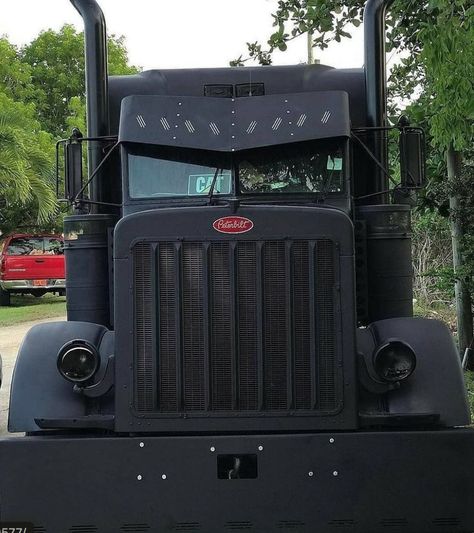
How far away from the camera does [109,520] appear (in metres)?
4.25

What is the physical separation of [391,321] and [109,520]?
1928 mm

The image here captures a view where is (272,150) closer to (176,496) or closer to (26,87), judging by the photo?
(176,496)

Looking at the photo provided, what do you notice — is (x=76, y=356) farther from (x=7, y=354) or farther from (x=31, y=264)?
(x=31, y=264)

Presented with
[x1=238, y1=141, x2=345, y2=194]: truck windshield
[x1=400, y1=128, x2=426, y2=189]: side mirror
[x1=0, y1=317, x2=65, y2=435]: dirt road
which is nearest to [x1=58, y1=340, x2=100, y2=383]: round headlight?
[x1=238, y1=141, x2=345, y2=194]: truck windshield

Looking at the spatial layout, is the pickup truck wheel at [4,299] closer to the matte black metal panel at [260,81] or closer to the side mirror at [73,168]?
the matte black metal panel at [260,81]

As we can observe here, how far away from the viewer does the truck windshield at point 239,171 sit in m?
5.52

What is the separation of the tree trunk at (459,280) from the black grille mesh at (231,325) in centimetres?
582

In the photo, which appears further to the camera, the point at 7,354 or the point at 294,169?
the point at 7,354

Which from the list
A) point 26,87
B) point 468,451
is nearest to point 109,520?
point 468,451

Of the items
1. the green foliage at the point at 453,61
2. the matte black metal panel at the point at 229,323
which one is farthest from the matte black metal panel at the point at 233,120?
the matte black metal panel at the point at 229,323

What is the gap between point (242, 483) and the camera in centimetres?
423

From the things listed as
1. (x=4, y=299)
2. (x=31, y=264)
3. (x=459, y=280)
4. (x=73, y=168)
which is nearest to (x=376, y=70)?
(x=73, y=168)

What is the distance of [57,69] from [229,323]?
106ft

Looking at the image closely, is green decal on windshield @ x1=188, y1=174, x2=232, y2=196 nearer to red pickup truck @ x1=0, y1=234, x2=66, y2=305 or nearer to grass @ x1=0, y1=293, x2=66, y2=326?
grass @ x1=0, y1=293, x2=66, y2=326
